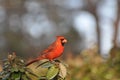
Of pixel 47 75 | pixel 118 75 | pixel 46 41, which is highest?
pixel 47 75

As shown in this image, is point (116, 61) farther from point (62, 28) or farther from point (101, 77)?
point (62, 28)

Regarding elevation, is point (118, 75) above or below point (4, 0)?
above

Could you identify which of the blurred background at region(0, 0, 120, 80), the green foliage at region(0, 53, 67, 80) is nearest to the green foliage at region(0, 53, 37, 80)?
the green foliage at region(0, 53, 67, 80)

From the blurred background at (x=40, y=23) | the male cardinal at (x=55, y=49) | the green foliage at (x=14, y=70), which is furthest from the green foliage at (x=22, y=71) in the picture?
the blurred background at (x=40, y=23)

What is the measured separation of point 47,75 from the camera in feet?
8.01

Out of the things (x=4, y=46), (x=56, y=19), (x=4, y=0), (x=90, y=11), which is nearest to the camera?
(x=90, y=11)

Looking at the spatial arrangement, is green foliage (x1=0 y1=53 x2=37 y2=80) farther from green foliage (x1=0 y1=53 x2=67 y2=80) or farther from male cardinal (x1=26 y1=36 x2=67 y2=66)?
male cardinal (x1=26 y1=36 x2=67 y2=66)

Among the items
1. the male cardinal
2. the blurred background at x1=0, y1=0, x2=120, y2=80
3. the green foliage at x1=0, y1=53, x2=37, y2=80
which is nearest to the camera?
the green foliage at x1=0, y1=53, x2=37, y2=80

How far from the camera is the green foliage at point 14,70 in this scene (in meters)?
2.36

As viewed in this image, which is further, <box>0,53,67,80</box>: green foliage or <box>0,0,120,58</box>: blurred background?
<box>0,0,120,58</box>: blurred background

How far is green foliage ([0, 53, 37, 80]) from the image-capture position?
2363 millimetres

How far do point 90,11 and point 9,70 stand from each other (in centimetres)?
1773

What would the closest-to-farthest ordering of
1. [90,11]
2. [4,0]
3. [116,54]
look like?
[116,54] < [90,11] < [4,0]

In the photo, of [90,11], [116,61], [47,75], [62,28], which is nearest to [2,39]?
[62,28]
